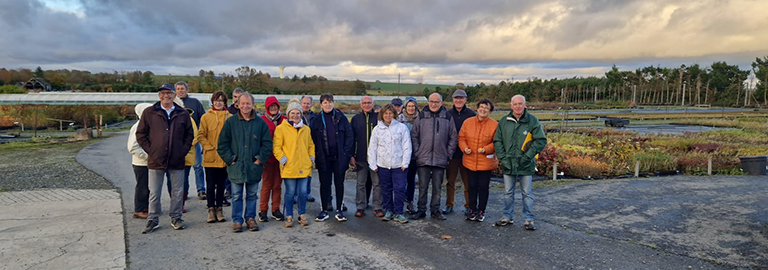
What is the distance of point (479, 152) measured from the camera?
625cm

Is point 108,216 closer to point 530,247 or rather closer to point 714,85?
point 530,247

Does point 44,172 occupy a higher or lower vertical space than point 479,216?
lower

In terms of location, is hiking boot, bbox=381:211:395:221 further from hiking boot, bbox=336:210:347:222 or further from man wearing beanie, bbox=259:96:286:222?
man wearing beanie, bbox=259:96:286:222

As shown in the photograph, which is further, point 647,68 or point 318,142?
point 647,68

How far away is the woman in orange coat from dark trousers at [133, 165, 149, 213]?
179 inches

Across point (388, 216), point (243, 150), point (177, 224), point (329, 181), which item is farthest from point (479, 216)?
point (177, 224)

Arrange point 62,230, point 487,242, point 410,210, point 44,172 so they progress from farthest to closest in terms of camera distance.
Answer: point 44,172 → point 410,210 → point 62,230 → point 487,242

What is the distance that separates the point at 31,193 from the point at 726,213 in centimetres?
1162

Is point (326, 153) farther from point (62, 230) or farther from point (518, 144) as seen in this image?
point (62, 230)

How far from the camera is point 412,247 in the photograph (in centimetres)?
527

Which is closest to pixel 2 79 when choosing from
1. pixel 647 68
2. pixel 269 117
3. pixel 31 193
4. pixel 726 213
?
pixel 31 193

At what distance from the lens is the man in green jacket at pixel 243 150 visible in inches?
227

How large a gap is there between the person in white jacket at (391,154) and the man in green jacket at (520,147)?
1.31 metres

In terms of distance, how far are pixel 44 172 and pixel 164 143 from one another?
22.5 ft
